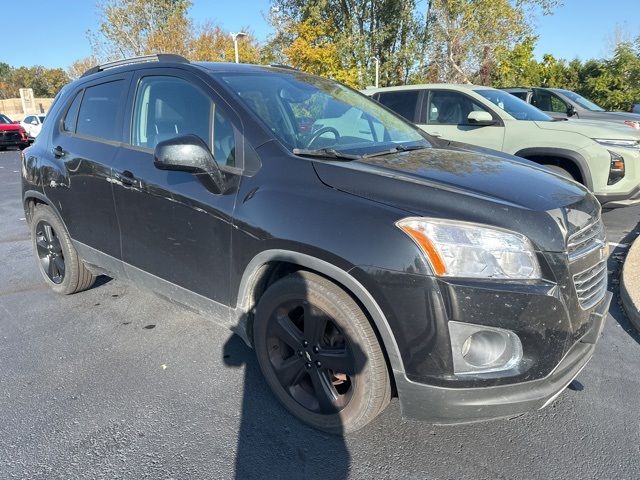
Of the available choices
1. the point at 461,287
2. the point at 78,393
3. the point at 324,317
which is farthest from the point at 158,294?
the point at 461,287

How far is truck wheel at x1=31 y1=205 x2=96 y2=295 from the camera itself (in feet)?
13.0

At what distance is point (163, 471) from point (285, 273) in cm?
110

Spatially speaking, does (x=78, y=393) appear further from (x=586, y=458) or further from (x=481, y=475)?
(x=586, y=458)

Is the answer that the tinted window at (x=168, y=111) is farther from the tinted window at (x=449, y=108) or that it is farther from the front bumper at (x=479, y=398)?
the tinted window at (x=449, y=108)

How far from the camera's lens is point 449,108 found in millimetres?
7000

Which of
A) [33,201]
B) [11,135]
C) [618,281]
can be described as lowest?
[618,281]

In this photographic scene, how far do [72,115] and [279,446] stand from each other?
3.12m

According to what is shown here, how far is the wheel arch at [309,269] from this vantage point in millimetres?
2023

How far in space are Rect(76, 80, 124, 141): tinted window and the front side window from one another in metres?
0.27

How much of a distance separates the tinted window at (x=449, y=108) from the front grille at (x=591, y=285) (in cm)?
478

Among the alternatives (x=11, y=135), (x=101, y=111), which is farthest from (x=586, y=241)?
(x=11, y=135)

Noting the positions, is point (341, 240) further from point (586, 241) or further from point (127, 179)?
point (127, 179)

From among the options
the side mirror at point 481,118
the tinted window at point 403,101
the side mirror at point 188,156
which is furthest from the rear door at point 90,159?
the tinted window at point 403,101

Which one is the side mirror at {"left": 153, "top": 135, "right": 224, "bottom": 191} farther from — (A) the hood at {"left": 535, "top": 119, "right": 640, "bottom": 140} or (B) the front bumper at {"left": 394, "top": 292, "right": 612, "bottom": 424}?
(A) the hood at {"left": 535, "top": 119, "right": 640, "bottom": 140}
